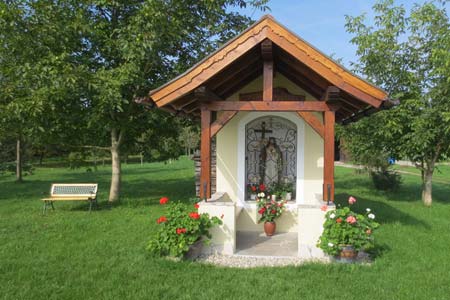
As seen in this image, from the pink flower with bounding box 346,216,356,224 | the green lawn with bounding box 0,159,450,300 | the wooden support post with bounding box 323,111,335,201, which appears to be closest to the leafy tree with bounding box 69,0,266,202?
the green lawn with bounding box 0,159,450,300

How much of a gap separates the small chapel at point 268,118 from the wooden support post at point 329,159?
0.01 m

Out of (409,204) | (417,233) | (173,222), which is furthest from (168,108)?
(409,204)

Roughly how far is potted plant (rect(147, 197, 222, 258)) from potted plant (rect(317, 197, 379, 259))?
1490 mm

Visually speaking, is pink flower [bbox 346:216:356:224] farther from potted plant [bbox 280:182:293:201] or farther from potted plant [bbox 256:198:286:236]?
potted plant [bbox 280:182:293:201]

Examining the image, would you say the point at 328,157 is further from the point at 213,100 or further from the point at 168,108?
the point at 168,108

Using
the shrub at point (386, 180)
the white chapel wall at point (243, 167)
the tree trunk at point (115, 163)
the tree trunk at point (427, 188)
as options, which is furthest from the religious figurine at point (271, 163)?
the shrub at point (386, 180)

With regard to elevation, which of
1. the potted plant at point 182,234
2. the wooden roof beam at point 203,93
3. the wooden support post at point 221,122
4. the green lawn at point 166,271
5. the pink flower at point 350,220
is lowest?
the green lawn at point 166,271

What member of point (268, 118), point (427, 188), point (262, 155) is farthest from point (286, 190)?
point (427, 188)

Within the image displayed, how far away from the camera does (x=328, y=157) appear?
17.8 feet

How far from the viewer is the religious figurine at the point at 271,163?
24.6 feet

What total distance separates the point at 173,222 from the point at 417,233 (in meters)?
4.73

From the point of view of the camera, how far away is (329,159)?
543cm

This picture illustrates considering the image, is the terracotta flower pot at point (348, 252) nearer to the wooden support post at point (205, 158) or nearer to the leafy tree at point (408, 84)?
the wooden support post at point (205, 158)

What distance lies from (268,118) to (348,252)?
129 inches
